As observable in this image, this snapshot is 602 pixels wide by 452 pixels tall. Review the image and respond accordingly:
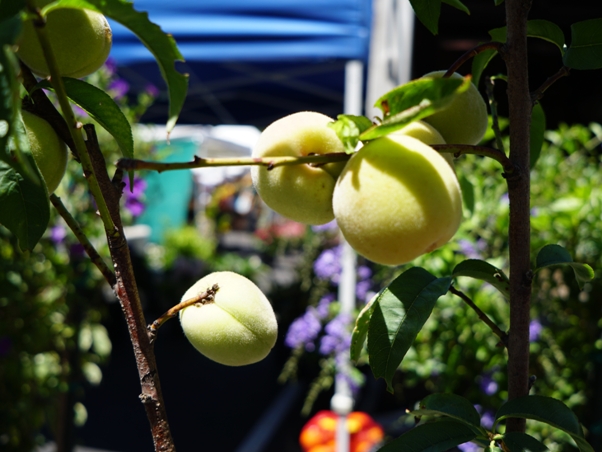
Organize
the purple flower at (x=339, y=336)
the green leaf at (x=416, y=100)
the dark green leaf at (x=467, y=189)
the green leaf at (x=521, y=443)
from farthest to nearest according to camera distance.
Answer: the purple flower at (x=339, y=336) → the dark green leaf at (x=467, y=189) → the green leaf at (x=521, y=443) → the green leaf at (x=416, y=100)

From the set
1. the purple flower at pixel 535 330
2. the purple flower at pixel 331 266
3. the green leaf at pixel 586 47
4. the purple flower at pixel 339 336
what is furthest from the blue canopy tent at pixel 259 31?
the green leaf at pixel 586 47

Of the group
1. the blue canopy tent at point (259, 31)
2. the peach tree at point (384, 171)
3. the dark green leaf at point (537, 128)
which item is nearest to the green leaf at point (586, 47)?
the peach tree at point (384, 171)

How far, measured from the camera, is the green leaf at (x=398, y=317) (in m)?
0.38

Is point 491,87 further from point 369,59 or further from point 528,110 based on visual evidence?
point 369,59

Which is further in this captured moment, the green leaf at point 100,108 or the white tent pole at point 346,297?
the white tent pole at point 346,297

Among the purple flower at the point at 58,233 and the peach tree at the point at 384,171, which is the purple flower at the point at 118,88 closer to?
the purple flower at the point at 58,233

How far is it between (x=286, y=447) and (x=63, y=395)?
42.2 inches

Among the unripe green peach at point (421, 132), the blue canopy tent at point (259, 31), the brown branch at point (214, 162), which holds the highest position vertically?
the blue canopy tent at point (259, 31)

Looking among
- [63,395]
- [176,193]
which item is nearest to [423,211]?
[63,395]

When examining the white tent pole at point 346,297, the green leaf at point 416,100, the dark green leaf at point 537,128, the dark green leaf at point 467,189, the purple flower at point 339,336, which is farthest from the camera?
the purple flower at point 339,336

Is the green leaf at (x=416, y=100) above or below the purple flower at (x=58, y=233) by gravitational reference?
below

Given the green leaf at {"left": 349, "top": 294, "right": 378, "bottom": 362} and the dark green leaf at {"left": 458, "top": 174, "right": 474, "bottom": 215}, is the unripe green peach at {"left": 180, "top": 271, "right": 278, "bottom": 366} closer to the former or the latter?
the green leaf at {"left": 349, "top": 294, "right": 378, "bottom": 362}

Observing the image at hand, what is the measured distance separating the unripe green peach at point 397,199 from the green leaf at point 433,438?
6.1 inches

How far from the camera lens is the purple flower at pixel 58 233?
5.79ft
